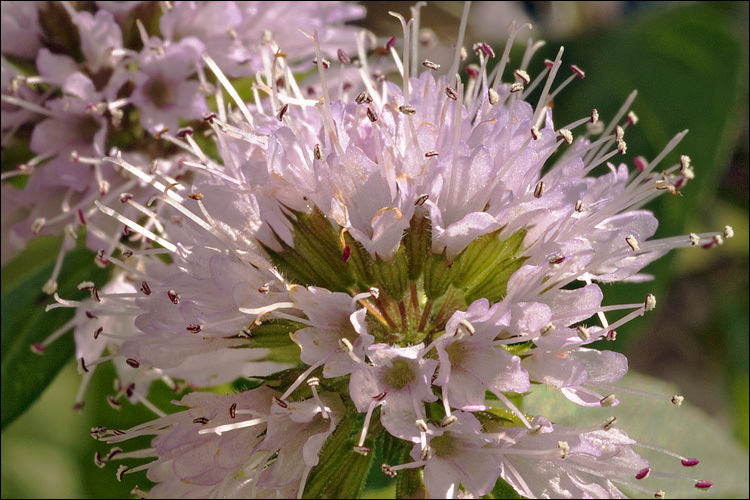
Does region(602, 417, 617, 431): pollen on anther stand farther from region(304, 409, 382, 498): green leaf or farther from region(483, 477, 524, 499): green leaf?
region(304, 409, 382, 498): green leaf

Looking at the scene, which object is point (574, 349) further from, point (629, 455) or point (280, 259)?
point (280, 259)

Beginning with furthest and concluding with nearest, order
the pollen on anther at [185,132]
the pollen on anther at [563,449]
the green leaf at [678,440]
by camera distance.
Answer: the green leaf at [678,440]
the pollen on anther at [185,132]
the pollen on anther at [563,449]

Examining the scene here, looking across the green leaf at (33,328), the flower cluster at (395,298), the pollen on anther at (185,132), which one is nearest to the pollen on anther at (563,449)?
the flower cluster at (395,298)

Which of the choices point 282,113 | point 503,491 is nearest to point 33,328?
point 282,113

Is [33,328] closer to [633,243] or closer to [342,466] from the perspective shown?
[342,466]

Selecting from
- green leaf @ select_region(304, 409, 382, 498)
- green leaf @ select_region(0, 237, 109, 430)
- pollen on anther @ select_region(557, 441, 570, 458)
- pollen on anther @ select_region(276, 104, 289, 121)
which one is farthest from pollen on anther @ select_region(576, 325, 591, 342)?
green leaf @ select_region(0, 237, 109, 430)

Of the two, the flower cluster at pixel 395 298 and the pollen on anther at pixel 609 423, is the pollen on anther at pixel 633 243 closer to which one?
the flower cluster at pixel 395 298

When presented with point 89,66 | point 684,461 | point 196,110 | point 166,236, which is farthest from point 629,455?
point 89,66
